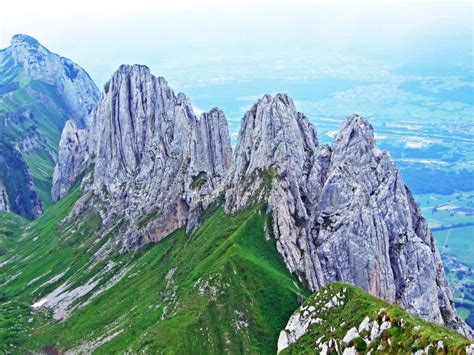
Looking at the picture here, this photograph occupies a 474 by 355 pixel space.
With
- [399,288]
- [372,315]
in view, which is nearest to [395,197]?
[399,288]

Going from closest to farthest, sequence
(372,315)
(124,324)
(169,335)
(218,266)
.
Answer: (372,315) < (169,335) < (218,266) < (124,324)

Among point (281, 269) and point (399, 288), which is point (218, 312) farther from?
point (399, 288)

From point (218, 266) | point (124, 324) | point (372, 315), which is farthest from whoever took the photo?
point (124, 324)

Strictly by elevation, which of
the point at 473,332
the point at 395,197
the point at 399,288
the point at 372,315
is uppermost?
the point at 395,197

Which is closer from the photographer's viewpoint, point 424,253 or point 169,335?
point 169,335

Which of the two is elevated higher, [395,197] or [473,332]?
[395,197]

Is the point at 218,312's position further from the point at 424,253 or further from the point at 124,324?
the point at 424,253
